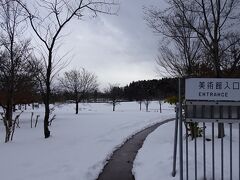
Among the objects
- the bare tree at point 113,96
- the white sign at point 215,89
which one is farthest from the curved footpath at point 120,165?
the bare tree at point 113,96

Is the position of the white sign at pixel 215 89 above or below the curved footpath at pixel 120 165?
above

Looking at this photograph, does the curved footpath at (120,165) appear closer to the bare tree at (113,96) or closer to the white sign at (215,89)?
the white sign at (215,89)

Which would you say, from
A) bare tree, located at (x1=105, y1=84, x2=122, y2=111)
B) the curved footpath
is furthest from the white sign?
bare tree, located at (x1=105, y1=84, x2=122, y2=111)

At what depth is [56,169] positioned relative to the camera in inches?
403

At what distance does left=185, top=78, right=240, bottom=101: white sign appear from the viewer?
7391 millimetres

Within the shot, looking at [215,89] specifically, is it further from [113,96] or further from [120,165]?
[113,96]

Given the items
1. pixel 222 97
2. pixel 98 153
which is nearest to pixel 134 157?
pixel 98 153

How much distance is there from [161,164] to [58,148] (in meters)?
5.26

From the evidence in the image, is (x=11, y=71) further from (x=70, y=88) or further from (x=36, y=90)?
(x=70, y=88)

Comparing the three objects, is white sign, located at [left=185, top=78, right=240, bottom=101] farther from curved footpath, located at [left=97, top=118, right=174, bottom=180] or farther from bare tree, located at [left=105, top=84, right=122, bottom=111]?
bare tree, located at [left=105, top=84, right=122, bottom=111]

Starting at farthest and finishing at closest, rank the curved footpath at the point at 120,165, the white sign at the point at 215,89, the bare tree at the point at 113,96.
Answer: the bare tree at the point at 113,96 → the curved footpath at the point at 120,165 → the white sign at the point at 215,89

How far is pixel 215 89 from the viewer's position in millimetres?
7438

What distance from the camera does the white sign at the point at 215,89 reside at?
739 cm

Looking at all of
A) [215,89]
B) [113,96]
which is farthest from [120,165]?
[113,96]
